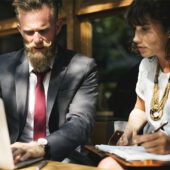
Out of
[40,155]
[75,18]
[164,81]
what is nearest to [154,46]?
[164,81]

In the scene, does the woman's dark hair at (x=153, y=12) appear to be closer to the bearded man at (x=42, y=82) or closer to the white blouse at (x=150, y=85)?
→ the white blouse at (x=150, y=85)

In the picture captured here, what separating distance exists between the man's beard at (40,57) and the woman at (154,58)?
81 cm

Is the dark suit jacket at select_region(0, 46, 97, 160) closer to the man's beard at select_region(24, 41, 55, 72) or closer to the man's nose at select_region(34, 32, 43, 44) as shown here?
the man's beard at select_region(24, 41, 55, 72)

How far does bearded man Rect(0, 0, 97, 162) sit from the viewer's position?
2.35 meters

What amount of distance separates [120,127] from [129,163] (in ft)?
2.91

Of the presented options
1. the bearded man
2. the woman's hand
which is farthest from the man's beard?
the woman's hand

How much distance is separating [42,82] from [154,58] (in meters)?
0.97

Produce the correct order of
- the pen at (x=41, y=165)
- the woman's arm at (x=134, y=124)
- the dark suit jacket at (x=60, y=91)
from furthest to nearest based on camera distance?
the dark suit jacket at (x=60, y=91)
the woman's arm at (x=134, y=124)
the pen at (x=41, y=165)

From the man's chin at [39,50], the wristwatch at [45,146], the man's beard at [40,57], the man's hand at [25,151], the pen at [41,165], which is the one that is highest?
the man's chin at [39,50]

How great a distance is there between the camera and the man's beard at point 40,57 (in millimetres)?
2406

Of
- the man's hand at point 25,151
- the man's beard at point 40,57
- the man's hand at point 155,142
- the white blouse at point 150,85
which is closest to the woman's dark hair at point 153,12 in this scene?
the white blouse at point 150,85

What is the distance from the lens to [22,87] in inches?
94.6

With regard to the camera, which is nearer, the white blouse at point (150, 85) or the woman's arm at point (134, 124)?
the white blouse at point (150, 85)

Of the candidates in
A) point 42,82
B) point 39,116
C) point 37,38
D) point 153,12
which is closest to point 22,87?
point 42,82
